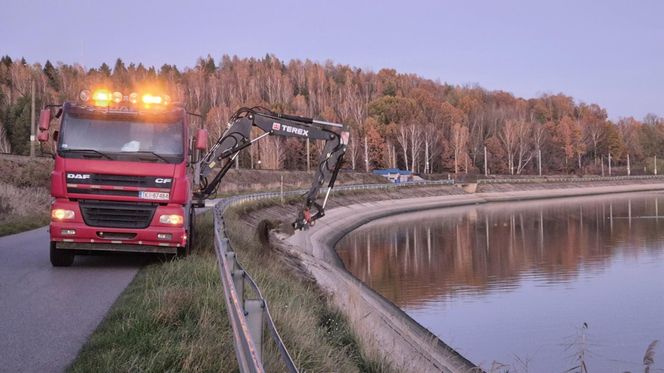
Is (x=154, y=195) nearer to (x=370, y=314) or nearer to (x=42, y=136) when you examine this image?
(x=42, y=136)

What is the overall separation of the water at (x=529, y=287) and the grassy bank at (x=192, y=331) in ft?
9.84

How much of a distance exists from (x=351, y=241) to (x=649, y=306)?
2255 cm

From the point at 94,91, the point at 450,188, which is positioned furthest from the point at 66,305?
the point at 450,188

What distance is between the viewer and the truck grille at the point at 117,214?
12.4m

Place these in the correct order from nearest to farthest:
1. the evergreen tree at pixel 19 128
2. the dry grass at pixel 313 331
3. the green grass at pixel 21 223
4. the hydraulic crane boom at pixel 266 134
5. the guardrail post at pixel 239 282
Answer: the guardrail post at pixel 239 282 → the dry grass at pixel 313 331 → the hydraulic crane boom at pixel 266 134 → the green grass at pixel 21 223 → the evergreen tree at pixel 19 128

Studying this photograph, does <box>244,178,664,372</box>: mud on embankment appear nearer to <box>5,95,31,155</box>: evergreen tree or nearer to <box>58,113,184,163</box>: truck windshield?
<box>58,113,184,163</box>: truck windshield

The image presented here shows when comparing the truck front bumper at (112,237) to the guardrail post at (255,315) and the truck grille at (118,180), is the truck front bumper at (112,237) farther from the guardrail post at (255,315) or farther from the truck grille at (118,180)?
the guardrail post at (255,315)

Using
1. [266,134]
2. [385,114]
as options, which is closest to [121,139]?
[266,134]

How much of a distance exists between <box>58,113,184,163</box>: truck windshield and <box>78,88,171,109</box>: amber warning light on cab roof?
44 centimetres

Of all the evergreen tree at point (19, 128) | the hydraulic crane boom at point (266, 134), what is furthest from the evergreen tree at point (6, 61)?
the hydraulic crane boom at point (266, 134)

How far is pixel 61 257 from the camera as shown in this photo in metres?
13.1

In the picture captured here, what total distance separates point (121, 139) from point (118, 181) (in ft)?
2.81

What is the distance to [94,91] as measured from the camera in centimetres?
1328

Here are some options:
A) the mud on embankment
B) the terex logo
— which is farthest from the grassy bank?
the terex logo
